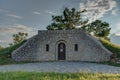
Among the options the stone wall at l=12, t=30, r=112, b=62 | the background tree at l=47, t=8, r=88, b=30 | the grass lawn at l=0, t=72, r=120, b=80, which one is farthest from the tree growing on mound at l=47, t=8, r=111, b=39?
the grass lawn at l=0, t=72, r=120, b=80

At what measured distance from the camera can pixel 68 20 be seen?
219 feet

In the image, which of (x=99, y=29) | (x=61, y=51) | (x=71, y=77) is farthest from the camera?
(x=99, y=29)

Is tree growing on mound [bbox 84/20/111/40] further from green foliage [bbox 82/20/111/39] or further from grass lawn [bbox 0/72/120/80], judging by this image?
grass lawn [bbox 0/72/120/80]

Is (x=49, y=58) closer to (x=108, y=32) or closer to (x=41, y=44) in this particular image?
(x=41, y=44)

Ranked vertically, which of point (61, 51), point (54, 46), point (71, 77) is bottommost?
point (71, 77)

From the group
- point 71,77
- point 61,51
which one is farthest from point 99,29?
point 71,77

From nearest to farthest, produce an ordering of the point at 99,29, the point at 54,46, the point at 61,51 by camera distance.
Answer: the point at 54,46 → the point at 61,51 → the point at 99,29

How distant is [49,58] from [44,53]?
1.09 metres

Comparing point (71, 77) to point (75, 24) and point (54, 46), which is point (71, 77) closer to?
point (54, 46)

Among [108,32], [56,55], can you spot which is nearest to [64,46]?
[56,55]

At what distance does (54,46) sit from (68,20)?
78.6 feet

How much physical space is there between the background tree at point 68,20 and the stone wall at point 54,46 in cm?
2027

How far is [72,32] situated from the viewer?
43938 mm

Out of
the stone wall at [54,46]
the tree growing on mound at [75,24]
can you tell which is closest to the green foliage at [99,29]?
the tree growing on mound at [75,24]
